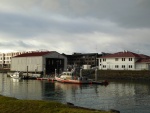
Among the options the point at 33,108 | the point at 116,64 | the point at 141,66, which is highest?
the point at 116,64

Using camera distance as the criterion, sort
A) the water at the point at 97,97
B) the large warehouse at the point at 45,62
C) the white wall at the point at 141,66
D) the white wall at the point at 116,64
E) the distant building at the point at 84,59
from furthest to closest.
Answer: the distant building at the point at 84,59 < the large warehouse at the point at 45,62 < the white wall at the point at 116,64 < the white wall at the point at 141,66 < the water at the point at 97,97

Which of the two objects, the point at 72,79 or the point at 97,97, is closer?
the point at 97,97

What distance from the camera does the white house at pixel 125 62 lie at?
89938mm

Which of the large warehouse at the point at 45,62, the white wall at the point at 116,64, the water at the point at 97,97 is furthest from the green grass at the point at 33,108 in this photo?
the large warehouse at the point at 45,62

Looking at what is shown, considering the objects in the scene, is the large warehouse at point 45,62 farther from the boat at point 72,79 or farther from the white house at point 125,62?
the boat at point 72,79

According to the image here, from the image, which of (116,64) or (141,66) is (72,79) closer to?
(116,64)

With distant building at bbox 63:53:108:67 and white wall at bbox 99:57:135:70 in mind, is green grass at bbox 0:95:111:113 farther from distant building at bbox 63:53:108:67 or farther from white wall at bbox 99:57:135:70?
distant building at bbox 63:53:108:67

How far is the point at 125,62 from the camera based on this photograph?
93312mm

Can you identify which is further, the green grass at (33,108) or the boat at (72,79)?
the boat at (72,79)

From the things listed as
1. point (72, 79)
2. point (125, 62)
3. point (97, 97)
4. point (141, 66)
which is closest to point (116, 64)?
point (125, 62)

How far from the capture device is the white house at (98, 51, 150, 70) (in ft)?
295

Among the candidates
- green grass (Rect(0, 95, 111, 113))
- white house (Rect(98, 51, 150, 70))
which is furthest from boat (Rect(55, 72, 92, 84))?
green grass (Rect(0, 95, 111, 113))

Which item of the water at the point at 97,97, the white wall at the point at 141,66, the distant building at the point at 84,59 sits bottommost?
the water at the point at 97,97

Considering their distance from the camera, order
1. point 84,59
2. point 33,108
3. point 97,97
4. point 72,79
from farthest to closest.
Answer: point 84,59
point 72,79
point 97,97
point 33,108
